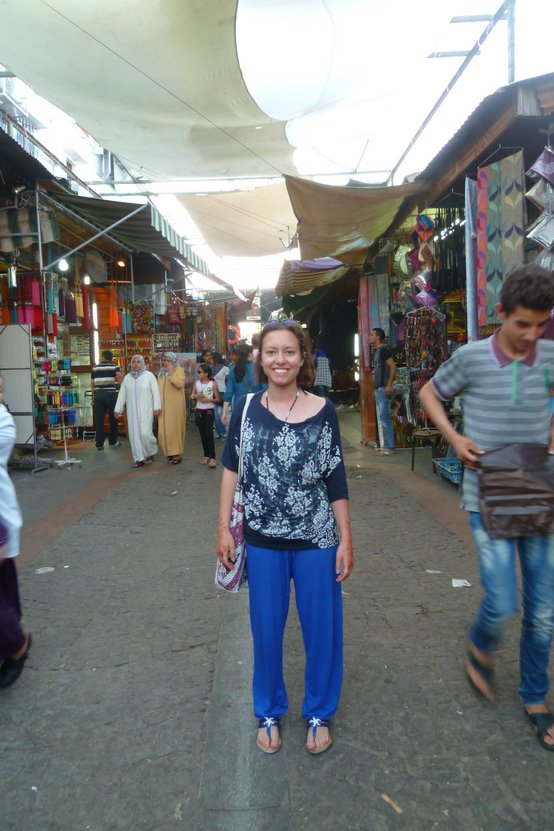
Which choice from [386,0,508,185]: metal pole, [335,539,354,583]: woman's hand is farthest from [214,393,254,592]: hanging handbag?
[386,0,508,185]: metal pole

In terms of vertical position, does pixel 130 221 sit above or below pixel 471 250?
above

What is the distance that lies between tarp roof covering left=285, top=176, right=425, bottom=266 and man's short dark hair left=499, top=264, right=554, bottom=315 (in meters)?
4.50

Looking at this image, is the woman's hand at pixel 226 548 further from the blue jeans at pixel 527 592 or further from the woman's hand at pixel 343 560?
the blue jeans at pixel 527 592

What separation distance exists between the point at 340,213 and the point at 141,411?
4.58m

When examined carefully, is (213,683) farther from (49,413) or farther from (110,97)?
(49,413)

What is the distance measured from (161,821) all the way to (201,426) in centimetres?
766

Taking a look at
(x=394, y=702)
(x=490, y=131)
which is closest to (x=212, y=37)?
(x=490, y=131)

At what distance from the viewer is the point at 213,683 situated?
10.1 feet

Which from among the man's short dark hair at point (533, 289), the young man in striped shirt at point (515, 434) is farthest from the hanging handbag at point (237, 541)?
the man's short dark hair at point (533, 289)

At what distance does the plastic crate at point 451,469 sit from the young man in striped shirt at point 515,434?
180 inches

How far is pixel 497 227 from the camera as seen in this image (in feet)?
17.7

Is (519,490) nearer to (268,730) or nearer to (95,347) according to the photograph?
(268,730)

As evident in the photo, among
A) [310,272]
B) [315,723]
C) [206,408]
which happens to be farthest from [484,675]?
[310,272]

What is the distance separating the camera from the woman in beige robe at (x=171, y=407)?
983 cm
